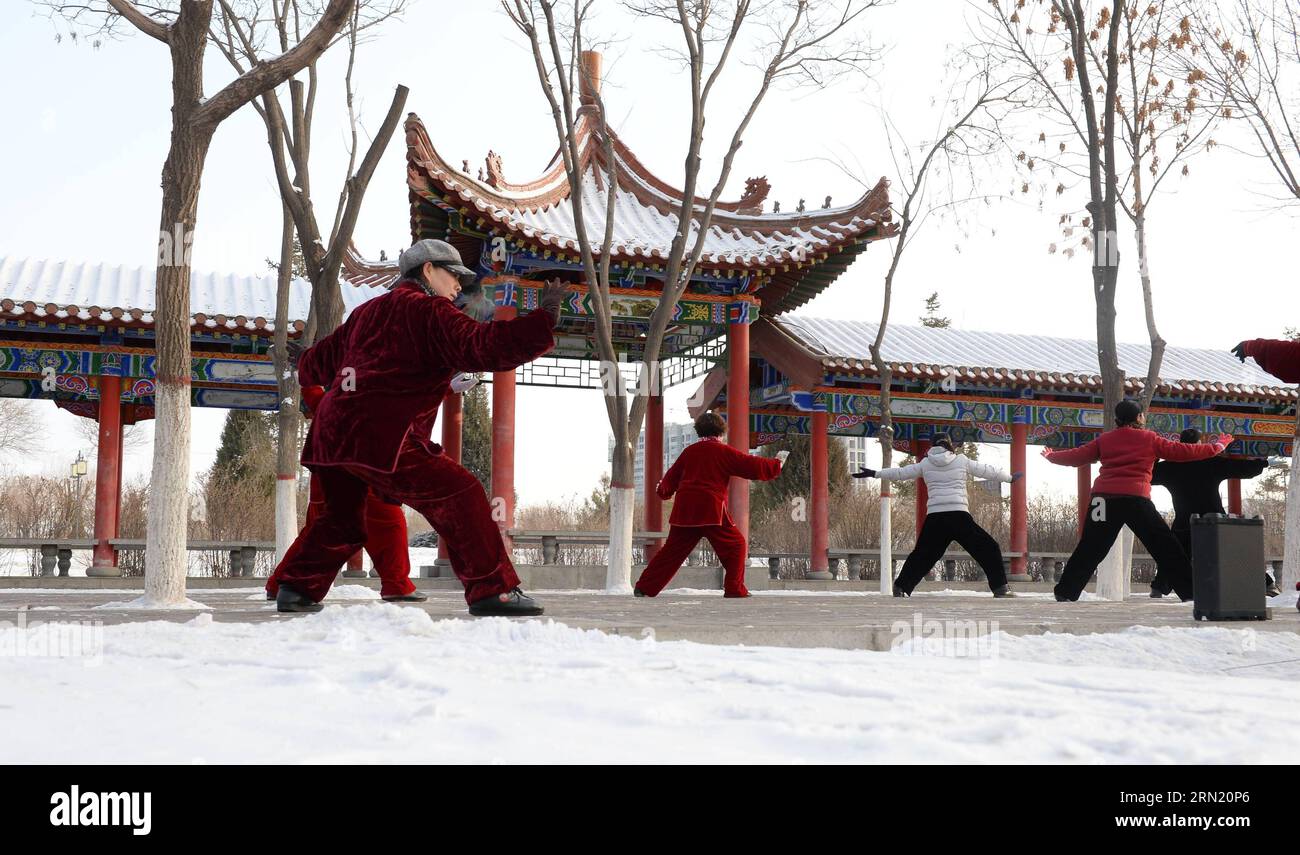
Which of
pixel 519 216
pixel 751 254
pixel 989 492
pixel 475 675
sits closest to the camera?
pixel 475 675

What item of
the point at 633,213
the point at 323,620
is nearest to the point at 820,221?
the point at 633,213

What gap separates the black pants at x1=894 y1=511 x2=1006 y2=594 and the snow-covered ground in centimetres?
564

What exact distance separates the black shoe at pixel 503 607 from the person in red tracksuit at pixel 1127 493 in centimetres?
489

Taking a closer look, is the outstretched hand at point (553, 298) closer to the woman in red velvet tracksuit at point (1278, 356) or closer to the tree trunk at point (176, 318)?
the tree trunk at point (176, 318)

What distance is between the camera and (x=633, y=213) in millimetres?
14086

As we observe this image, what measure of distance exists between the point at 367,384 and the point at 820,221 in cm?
913

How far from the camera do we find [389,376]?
5.19 meters

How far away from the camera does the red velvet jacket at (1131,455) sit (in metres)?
8.52

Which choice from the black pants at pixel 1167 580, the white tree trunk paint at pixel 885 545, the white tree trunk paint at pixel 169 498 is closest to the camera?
the white tree trunk paint at pixel 169 498

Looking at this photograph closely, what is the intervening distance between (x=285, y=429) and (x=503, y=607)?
5.69 meters

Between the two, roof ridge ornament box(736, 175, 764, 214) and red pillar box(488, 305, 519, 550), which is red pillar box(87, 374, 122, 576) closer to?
red pillar box(488, 305, 519, 550)

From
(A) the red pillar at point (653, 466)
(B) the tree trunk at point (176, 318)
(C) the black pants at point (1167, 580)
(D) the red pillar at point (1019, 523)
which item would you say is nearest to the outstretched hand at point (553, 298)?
(B) the tree trunk at point (176, 318)
